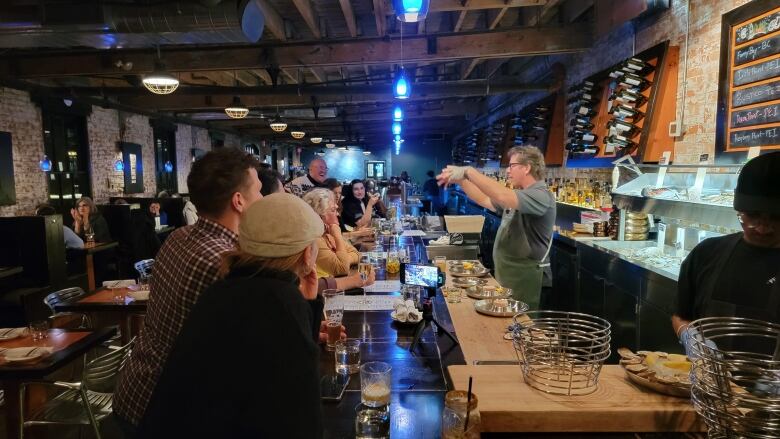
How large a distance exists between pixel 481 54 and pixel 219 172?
19.0ft

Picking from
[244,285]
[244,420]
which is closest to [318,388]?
[244,420]

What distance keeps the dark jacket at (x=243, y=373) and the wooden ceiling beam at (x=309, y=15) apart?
5280 millimetres

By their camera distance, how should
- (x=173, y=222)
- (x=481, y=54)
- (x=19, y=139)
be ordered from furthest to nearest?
(x=173, y=222)
(x=19, y=139)
(x=481, y=54)

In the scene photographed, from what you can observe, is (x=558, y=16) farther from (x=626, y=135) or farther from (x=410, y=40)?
(x=626, y=135)

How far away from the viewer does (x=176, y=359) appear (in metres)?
1.29

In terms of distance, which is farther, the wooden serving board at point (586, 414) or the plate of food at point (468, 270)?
the plate of food at point (468, 270)

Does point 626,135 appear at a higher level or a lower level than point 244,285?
higher

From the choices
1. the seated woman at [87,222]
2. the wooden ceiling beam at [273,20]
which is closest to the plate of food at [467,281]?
the wooden ceiling beam at [273,20]

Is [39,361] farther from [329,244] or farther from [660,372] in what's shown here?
[660,372]

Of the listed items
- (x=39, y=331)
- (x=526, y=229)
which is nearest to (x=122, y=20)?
(x=39, y=331)

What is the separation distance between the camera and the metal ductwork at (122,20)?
15.8 feet

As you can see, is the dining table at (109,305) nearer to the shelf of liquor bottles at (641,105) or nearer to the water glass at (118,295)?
the water glass at (118,295)

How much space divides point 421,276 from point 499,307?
1.60 feet

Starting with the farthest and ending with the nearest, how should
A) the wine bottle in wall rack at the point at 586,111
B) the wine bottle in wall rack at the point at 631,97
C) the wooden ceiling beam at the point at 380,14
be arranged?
1. the wine bottle in wall rack at the point at 586,111
2. the wooden ceiling beam at the point at 380,14
3. the wine bottle in wall rack at the point at 631,97
